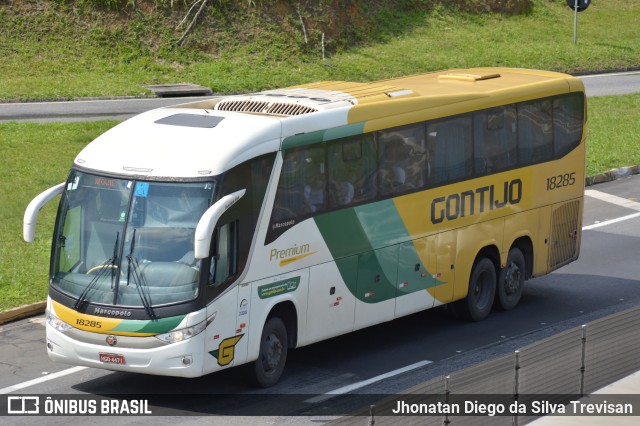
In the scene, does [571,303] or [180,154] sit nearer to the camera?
[180,154]

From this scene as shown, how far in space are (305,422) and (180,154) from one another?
10.7 ft

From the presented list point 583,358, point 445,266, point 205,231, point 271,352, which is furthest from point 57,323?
point 583,358

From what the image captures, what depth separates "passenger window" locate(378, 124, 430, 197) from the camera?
15.5 m

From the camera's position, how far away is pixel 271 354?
13.9 meters

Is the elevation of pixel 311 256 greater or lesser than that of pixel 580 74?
greater

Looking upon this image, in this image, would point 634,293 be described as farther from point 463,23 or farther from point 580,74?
point 463,23

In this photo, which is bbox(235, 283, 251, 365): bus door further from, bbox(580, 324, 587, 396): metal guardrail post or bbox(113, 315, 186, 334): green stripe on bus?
bbox(580, 324, 587, 396): metal guardrail post

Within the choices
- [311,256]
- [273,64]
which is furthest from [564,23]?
[311,256]

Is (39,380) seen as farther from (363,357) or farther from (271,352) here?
(363,357)

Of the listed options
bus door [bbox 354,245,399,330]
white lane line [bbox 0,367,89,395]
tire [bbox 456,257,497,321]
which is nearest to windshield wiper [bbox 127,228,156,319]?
white lane line [bbox 0,367,89,395]

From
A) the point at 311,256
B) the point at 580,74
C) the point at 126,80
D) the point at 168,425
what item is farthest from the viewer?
the point at 580,74

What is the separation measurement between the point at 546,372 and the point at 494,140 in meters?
5.63

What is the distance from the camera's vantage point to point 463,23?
154 ft

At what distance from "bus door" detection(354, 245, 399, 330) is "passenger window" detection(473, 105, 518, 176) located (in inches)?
93.0
